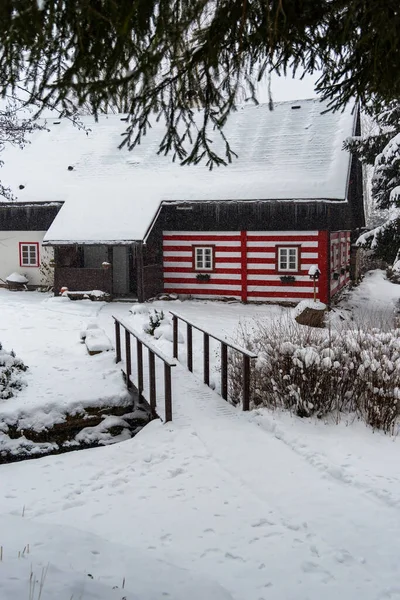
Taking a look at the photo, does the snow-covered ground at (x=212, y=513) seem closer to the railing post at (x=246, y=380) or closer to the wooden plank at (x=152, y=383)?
the railing post at (x=246, y=380)

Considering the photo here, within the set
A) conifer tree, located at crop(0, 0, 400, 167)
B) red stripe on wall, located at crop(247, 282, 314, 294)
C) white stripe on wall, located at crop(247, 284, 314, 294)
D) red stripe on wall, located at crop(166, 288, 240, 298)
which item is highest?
conifer tree, located at crop(0, 0, 400, 167)

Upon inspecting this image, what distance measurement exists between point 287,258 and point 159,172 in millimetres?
6424

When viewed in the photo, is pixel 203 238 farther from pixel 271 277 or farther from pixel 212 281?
pixel 271 277

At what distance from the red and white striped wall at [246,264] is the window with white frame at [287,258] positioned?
0.15m

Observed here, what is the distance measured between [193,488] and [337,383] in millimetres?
2899

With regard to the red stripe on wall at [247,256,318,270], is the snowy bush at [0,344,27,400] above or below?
below

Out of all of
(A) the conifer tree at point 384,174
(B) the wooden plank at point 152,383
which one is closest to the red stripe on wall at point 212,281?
(A) the conifer tree at point 384,174

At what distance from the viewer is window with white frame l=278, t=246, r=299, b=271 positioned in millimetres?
20078

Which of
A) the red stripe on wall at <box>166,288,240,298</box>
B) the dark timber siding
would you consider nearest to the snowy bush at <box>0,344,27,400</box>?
the red stripe on wall at <box>166,288,240,298</box>

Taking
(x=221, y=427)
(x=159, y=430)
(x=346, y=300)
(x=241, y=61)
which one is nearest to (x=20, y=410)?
(x=159, y=430)

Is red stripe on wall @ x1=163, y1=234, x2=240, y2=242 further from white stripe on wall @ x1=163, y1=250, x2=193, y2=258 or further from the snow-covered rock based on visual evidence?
the snow-covered rock

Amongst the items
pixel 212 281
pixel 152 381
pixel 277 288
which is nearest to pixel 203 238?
pixel 212 281

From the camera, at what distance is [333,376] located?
7715mm

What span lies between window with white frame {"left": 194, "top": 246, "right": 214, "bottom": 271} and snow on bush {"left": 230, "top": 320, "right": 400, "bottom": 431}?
1289cm
